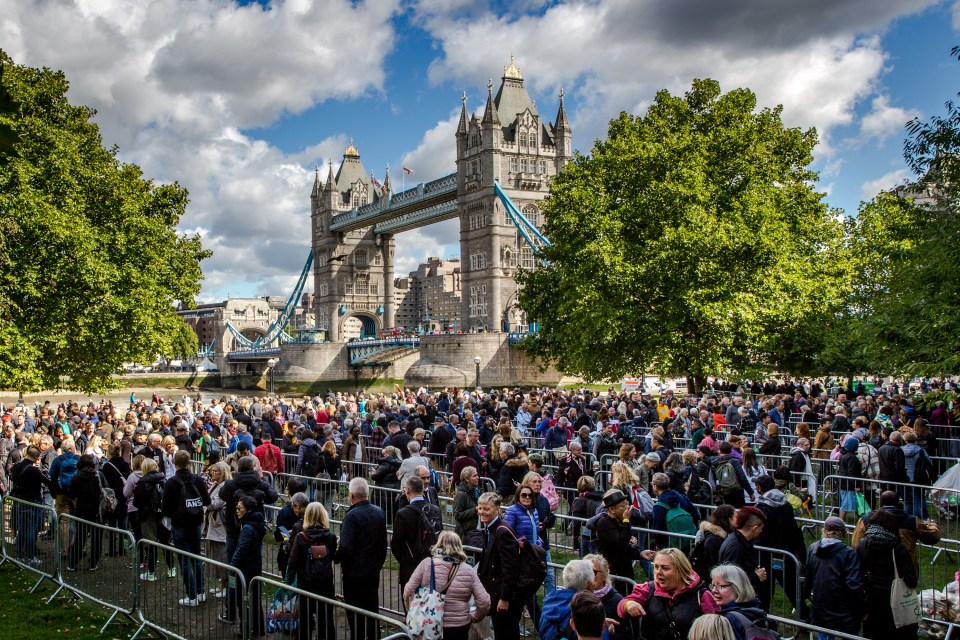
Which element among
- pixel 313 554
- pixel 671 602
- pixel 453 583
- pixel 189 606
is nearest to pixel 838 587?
pixel 671 602

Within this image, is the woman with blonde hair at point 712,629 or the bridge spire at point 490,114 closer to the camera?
the woman with blonde hair at point 712,629

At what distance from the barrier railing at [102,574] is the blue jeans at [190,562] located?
1.68 feet

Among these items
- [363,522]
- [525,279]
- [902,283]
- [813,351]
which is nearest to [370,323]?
[525,279]

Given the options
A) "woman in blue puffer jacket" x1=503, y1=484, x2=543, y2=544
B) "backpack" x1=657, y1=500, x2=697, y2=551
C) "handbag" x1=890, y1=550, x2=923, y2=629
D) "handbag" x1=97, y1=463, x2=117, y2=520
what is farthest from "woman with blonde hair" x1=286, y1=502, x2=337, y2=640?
"handbag" x1=890, y1=550, x2=923, y2=629

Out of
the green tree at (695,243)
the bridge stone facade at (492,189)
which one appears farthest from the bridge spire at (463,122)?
the green tree at (695,243)

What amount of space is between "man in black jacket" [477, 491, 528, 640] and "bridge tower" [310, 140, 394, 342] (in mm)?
98514

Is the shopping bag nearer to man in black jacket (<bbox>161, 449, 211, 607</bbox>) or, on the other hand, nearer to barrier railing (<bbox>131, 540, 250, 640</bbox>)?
barrier railing (<bbox>131, 540, 250, 640</bbox>)

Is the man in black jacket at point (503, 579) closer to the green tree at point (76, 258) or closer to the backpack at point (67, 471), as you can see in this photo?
the backpack at point (67, 471)

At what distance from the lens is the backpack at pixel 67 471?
11031 millimetres

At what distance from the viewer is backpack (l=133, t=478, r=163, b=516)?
9.63m

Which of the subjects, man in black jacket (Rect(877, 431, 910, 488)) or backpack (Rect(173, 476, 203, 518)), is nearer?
backpack (Rect(173, 476, 203, 518))

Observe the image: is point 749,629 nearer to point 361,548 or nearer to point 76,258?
point 361,548

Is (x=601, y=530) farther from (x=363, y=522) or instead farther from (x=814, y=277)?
(x=814, y=277)

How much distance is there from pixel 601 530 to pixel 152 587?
5.21 m
